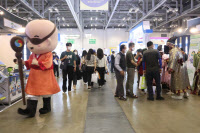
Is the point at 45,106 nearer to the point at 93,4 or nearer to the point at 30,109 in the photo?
the point at 30,109

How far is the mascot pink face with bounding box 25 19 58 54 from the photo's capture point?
3.13 meters

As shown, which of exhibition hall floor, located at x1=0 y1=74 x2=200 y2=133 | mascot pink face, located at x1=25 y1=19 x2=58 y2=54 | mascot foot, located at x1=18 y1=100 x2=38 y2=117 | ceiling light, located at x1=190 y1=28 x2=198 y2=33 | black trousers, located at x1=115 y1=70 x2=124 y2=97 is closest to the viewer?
exhibition hall floor, located at x1=0 y1=74 x2=200 y2=133

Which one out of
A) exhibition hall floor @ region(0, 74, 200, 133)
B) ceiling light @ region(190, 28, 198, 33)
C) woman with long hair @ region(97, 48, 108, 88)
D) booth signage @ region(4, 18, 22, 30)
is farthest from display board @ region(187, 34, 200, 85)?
booth signage @ region(4, 18, 22, 30)

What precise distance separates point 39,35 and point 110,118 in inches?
76.9

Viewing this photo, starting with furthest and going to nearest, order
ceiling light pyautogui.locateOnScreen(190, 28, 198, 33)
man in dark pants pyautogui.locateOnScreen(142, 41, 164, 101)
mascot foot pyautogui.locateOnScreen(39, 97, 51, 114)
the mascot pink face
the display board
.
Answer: ceiling light pyautogui.locateOnScreen(190, 28, 198, 33) → the display board → man in dark pants pyautogui.locateOnScreen(142, 41, 164, 101) → mascot foot pyautogui.locateOnScreen(39, 97, 51, 114) → the mascot pink face

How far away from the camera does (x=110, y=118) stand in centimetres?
326

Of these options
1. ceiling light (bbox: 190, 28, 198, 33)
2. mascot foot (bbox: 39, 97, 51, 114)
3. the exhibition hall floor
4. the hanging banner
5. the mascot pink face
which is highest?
the hanging banner

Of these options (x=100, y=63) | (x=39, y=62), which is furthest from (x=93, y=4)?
(x=39, y=62)

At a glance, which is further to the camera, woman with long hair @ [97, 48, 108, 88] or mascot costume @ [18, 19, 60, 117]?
woman with long hair @ [97, 48, 108, 88]

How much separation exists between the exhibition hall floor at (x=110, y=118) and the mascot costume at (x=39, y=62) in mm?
401

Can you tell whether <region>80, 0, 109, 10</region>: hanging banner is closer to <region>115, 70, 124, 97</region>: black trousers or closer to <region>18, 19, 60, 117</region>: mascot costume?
<region>115, 70, 124, 97</region>: black trousers

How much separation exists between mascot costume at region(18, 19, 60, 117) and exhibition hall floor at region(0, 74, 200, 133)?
40 centimetres

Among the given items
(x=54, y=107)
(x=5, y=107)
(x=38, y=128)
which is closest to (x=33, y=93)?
(x=38, y=128)

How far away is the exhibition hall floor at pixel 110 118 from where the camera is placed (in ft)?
9.12
